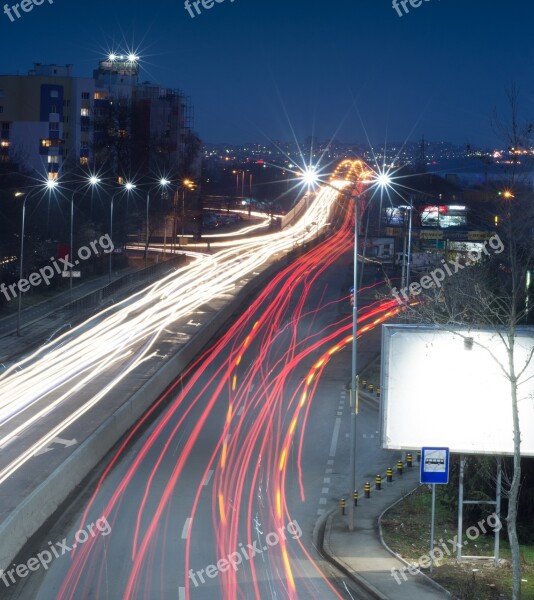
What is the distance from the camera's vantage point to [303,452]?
917 inches

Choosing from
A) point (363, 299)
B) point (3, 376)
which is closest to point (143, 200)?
point (363, 299)

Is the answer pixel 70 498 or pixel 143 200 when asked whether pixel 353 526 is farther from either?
pixel 143 200

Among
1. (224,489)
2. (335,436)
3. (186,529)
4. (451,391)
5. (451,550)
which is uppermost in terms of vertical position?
(451,391)

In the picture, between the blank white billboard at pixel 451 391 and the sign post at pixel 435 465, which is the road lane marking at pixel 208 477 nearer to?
the blank white billboard at pixel 451 391

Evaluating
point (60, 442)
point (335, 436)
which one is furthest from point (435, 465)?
point (335, 436)

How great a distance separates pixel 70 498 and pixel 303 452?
651 cm
